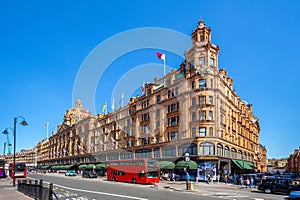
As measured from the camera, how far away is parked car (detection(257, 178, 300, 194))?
29719 millimetres

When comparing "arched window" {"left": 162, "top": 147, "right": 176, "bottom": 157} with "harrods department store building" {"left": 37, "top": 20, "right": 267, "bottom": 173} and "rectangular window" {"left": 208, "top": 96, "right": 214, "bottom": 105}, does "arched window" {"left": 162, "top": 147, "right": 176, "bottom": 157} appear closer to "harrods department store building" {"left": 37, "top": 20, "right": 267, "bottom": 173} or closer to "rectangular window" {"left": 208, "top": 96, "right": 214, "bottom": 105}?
"harrods department store building" {"left": 37, "top": 20, "right": 267, "bottom": 173}

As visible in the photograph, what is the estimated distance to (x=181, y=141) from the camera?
56469 mm

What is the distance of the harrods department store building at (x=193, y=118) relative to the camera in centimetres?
5350

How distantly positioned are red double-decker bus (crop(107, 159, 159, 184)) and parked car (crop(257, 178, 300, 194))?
1459cm

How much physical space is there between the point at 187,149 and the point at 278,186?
Result: 81.0 feet

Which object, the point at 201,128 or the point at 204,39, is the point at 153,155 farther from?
the point at 204,39

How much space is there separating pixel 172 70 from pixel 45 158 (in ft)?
372

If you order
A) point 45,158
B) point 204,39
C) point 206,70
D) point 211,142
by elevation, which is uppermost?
Result: point 204,39

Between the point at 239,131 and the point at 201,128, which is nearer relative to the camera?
the point at 201,128

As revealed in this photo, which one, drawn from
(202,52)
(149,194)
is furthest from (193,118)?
(149,194)

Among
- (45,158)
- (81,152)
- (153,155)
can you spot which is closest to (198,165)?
(153,155)

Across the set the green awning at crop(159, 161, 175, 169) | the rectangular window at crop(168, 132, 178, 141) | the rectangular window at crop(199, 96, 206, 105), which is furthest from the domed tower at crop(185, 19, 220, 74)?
the green awning at crop(159, 161, 175, 169)

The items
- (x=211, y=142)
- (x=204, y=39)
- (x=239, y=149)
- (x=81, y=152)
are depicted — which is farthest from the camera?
(x=81, y=152)

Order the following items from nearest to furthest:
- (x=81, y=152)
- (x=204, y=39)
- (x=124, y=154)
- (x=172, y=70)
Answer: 1. (x=204, y=39)
2. (x=172, y=70)
3. (x=124, y=154)
4. (x=81, y=152)
